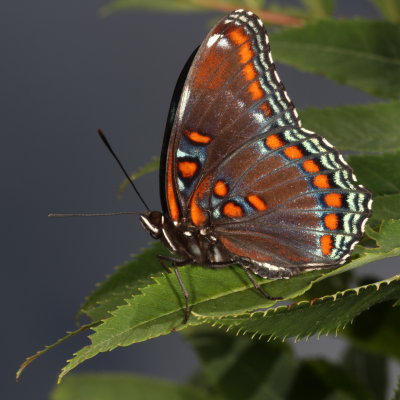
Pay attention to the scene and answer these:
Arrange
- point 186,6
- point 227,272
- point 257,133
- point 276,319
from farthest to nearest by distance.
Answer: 1. point 186,6
2. point 257,133
3. point 227,272
4. point 276,319

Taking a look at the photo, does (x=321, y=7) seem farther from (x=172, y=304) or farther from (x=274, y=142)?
(x=172, y=304)

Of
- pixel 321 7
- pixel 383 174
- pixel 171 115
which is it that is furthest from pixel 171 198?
pixel 321 7

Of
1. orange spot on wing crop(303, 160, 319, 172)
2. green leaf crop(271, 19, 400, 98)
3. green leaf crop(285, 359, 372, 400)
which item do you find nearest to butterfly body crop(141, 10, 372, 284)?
orange spot on wing crop(303, 160, 319, 172)

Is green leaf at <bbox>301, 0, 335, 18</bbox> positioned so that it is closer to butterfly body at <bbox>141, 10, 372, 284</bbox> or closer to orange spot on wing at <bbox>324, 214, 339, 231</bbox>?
butterfly body at <bbox>141, 10, 372, 284</bbox>

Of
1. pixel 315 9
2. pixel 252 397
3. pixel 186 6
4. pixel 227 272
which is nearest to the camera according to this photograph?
pixel 227 272

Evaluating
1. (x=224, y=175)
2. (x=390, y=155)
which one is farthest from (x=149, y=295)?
(x=390, y=155)

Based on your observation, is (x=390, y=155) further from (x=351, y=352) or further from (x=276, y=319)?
(x=351, y=352)

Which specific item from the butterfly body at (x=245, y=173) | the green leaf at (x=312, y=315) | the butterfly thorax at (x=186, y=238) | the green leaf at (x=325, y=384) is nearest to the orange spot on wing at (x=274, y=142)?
the butterfly body at (x=245, y=173)
